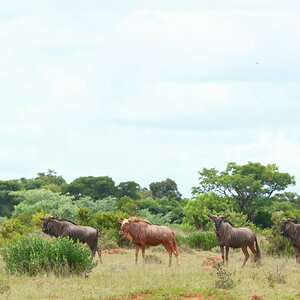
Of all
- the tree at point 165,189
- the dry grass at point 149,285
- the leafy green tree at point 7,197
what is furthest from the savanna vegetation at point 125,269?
the tree at point 165,189

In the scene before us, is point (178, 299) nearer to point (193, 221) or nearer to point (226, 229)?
point (226, 229)

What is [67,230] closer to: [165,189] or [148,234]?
[148,234]

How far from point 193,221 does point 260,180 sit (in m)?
12.1

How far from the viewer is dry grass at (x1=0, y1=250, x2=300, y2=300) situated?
1711cm

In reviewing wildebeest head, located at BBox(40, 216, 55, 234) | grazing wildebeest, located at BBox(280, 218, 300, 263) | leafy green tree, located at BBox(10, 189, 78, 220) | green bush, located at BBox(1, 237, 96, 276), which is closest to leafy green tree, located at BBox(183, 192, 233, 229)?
leafy green tree, located at BBox(10, 189, 78, 220)

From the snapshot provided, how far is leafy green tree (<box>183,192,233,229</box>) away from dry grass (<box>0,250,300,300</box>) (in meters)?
42.6

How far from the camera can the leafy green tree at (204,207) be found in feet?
216

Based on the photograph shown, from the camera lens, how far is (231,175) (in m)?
74.9

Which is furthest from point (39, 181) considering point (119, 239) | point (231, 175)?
point (119, 239)

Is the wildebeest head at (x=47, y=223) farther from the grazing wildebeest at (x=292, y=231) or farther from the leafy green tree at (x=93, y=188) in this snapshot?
the leafy green tree at (x=93, y=188)

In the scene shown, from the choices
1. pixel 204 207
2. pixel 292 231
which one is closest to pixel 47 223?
pixel 292 231

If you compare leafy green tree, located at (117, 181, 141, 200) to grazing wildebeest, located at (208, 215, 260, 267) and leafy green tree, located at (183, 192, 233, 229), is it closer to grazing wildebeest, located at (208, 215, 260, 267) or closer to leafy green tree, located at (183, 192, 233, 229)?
leafy green tree, located at (183, 192, 233, 229)

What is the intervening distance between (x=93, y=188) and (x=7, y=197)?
1308 centimetres

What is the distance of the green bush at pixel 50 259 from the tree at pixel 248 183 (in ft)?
167
